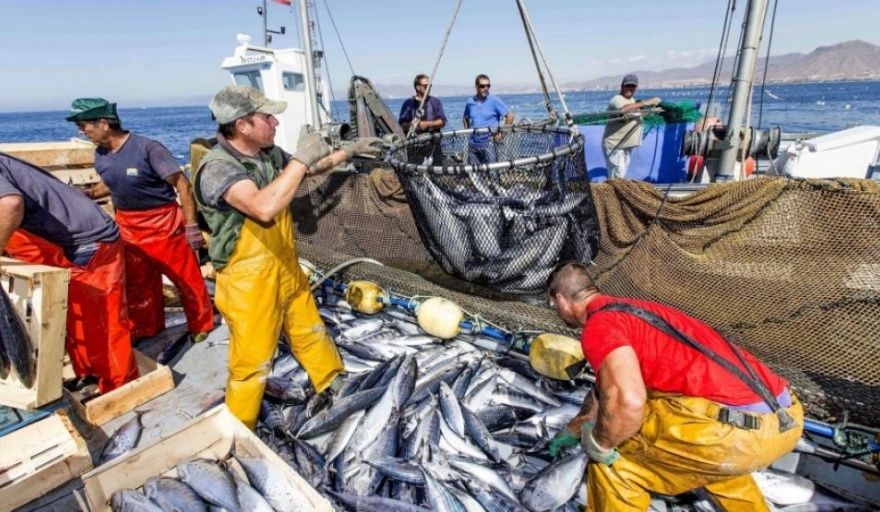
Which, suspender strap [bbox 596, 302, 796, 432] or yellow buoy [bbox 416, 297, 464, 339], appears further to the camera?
yellow buoy [bbox 416, 297, 464, 339]

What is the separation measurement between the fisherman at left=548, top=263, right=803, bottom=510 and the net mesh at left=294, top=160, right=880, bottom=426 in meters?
1.11

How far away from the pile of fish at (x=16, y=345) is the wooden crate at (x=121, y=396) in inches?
24.7

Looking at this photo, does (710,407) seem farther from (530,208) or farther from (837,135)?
(837,135)

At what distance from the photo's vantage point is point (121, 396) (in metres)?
3.70

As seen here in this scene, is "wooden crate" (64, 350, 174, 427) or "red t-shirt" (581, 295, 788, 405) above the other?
"red t-shirt" (581, 295, 788, 405)

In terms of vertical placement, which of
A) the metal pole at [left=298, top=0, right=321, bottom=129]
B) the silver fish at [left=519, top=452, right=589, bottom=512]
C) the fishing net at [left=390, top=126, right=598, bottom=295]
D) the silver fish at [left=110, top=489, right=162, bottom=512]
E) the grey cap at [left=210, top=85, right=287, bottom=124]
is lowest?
the silver fish at [left=519, top=452, right=589, bottom=512]

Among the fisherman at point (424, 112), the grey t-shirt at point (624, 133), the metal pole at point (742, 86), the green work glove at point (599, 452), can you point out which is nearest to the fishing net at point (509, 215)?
the green work glove at point (599, 452)

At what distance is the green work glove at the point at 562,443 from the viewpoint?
295 cm

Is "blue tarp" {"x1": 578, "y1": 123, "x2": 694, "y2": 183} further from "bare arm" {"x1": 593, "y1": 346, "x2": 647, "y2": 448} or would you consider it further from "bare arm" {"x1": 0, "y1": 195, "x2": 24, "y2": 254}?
"bare arm" {"x1": 0, "y1": 195, "x2": 24, "y2": 254}

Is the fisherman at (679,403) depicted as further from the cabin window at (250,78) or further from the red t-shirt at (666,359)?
the cabin window at (250,78)

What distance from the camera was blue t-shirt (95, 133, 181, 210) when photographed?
409 cm

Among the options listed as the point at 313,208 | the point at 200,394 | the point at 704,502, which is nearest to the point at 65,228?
the point at 200,394

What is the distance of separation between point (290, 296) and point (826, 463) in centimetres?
368

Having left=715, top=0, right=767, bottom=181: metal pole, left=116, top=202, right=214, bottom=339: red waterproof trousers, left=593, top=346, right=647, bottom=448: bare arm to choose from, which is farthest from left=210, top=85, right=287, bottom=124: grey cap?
left=715, top=0, right=767, bottom=181: metal pole
